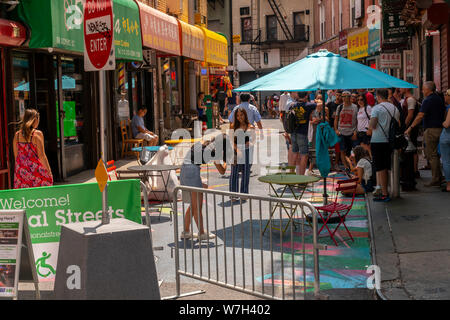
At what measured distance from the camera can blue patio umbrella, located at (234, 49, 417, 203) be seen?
9.30 metres

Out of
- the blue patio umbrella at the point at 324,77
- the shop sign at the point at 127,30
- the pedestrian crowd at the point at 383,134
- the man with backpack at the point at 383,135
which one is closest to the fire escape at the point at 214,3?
the shop sign at the point at 127,30

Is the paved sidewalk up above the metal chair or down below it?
below

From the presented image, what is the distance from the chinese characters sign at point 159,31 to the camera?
16.7 meters

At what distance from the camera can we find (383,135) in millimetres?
10961

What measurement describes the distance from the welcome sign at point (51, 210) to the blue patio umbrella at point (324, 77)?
3.57m

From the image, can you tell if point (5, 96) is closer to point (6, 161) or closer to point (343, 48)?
point (6, 161)

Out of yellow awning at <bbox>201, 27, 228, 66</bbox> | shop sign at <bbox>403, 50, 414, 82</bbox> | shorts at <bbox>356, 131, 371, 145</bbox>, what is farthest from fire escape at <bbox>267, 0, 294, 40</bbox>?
shorts at <bbox>356, 131, 371, 145</bbox>

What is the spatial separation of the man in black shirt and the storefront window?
741 cm

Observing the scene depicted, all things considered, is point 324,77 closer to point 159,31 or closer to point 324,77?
point 324,77

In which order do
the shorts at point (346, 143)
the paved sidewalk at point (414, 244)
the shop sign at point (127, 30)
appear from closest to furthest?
the paved sidewalk at point (414, 244) < the shop sign at point (127, 30) < the shorts at point (346, 143)

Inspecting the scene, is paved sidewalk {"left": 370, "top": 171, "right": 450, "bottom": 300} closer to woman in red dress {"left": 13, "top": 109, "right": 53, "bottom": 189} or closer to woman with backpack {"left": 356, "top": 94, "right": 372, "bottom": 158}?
woman with backpack {"left": 356, "top": 94, "right": 372, "bottom": 158}

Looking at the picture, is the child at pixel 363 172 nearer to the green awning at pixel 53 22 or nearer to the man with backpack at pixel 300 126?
the man with backpack at pixel 300 126

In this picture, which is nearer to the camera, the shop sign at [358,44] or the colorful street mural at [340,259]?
the colorful street mural at [340,259]

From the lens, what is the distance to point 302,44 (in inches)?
2104
